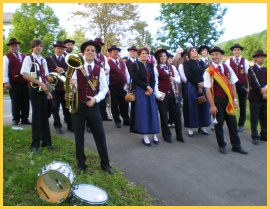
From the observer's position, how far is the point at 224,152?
22.4ft

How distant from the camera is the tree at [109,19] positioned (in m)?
28.6

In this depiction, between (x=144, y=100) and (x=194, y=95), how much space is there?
1626mm

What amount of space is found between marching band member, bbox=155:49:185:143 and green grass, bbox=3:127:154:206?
2.09 metres

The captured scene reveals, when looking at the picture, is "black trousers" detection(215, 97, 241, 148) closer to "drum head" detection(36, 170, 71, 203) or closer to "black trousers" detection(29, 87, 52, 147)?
"black trousers" detection(29, 87, 52, 147)

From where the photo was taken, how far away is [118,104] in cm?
844

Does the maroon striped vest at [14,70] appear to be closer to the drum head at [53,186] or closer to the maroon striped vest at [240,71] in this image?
the drum head at [53,186]

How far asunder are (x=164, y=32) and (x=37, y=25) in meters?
15.8

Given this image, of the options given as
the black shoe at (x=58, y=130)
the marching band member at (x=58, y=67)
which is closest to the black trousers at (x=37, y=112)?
the marching band member at (x=58, y=67)

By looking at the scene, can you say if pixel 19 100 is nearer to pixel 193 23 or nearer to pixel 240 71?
pixel 240 71

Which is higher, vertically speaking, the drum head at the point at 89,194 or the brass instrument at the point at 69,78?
the brass instrument at the point at 69,78

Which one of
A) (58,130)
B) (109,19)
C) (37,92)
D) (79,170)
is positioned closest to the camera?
(79,170)

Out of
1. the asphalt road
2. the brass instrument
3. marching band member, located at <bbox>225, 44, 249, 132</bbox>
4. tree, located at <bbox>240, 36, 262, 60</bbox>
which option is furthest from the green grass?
tree, located at <bbox>240, 36, 262, 60</bbox>

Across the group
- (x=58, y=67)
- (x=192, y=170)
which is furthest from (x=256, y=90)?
(x=58, y=67)

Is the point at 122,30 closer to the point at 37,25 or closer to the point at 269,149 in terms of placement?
the point at 37,25
